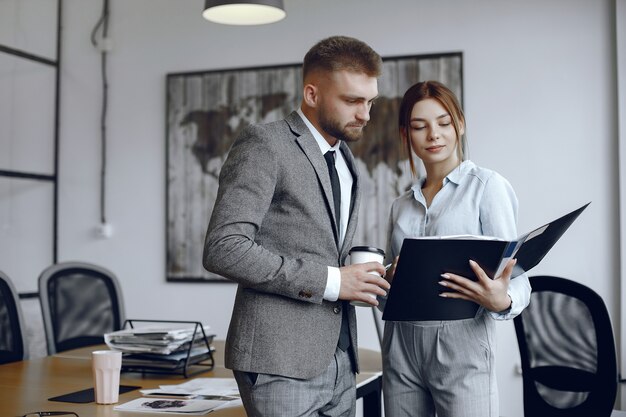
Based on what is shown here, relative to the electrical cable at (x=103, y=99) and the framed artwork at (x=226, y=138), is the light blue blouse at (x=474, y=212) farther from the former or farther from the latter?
the electrical cable at (x=103, y=99)

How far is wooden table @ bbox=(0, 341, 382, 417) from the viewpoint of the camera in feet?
6.08

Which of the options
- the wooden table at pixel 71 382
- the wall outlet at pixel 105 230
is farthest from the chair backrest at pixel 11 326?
the wall outlet at pixel 105 230

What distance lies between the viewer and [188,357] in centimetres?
231

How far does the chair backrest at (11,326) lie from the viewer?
279cm

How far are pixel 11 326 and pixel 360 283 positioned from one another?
1747mm

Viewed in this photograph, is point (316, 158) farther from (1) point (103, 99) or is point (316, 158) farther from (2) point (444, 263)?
(1) point (103, 99)

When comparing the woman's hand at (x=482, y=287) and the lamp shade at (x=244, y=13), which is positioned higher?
the lamp shade at (x=244, y=13)

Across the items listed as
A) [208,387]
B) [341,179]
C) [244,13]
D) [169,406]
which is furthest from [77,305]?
[341,179]

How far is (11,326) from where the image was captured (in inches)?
110

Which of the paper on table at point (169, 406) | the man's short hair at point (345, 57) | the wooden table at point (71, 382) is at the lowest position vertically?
the wooden table at point (71, 382)

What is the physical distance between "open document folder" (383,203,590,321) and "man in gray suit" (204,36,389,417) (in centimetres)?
7

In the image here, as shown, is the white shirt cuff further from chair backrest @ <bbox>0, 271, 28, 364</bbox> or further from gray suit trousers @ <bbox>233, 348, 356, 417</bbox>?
chair backrest @ <bbox>0, 271, 28, 364</bbox>

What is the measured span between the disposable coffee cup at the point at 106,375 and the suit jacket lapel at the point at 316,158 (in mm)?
675

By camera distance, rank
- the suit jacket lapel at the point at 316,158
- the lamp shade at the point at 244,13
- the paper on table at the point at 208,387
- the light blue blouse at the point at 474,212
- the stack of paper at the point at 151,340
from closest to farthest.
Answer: the suit jacket lapel at the point at 316,158 < the light blue blouse at the point at 474,212 < the paper on table at the point at 208,387 < the stack of paper at the point at 151,340 < the lamp shade at the point at 244,13
